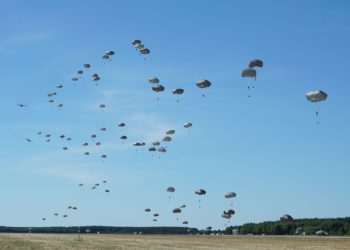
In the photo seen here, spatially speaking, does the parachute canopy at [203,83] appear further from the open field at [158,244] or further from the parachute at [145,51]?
the open field at [158,244]

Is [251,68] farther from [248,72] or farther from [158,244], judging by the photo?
[158,244]

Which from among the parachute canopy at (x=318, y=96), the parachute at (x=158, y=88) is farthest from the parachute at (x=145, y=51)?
the parachute canopy at (x=318, y=96)

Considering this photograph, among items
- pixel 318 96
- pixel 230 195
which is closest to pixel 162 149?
pixel 230 195

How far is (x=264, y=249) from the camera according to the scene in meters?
70.1

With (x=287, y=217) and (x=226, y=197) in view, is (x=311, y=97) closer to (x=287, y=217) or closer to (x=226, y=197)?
(x=226, y=197)

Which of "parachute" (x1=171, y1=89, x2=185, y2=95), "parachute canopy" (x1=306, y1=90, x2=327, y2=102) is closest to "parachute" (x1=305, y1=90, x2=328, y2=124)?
"parachute canopy" (x1=306, y1=90, x2=327, y2=102)

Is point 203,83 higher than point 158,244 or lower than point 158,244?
higher

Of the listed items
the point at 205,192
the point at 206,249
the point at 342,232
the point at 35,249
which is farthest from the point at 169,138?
the point at 342,232

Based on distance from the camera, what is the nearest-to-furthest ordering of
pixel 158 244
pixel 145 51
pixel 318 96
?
pixel 318 96
pixel 145 51
pixel 158 244

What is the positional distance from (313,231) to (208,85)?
457ft

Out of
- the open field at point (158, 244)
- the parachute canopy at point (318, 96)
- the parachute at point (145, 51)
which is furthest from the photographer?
the open field at point (158, 244)

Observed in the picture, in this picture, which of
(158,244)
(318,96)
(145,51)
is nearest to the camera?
(318,96)

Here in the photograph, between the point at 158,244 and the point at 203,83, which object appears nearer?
the point at 203,83

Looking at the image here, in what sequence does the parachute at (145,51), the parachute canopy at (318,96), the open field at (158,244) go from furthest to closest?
1. the open field at (158,244)
2. the parachute at (145,51)
3. the parachute canopy at (318,96)
